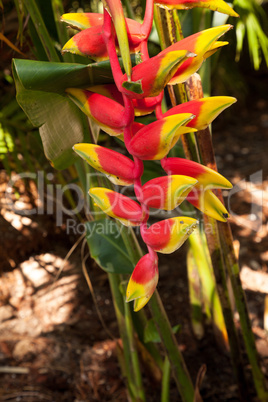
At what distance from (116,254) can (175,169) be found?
12.7 inches

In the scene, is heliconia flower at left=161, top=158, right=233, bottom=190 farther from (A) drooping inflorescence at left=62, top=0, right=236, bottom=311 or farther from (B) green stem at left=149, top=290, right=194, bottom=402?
(B) green stem at left=149, top=290, right=194, bottom=402

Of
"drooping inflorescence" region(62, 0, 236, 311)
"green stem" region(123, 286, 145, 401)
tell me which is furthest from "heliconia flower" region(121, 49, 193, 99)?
"green stem" region(123, 286, 145, 401)

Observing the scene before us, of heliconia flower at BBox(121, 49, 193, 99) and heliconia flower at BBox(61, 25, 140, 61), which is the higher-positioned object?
heliconia flower at BBox(61, 25, 140, 61)

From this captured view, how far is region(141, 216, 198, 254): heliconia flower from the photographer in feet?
1.05

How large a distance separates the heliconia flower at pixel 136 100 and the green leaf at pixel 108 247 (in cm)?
29

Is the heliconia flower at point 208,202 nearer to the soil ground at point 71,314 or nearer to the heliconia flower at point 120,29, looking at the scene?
the heliconia flower at point 120,29

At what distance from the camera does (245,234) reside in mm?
1411

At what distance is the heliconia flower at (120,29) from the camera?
11.1 inches

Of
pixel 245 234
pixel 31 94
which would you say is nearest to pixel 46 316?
pixel 245 234

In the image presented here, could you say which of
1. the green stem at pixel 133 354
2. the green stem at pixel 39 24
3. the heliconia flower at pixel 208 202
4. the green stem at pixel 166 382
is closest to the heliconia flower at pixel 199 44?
the heliconia flower at pixel 208 202

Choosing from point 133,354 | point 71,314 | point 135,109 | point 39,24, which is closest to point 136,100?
point 135,109

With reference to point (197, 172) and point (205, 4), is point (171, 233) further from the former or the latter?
point (205, 4)

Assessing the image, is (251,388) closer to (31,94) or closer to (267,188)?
(31,94)

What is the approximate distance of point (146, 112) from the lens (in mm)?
339
